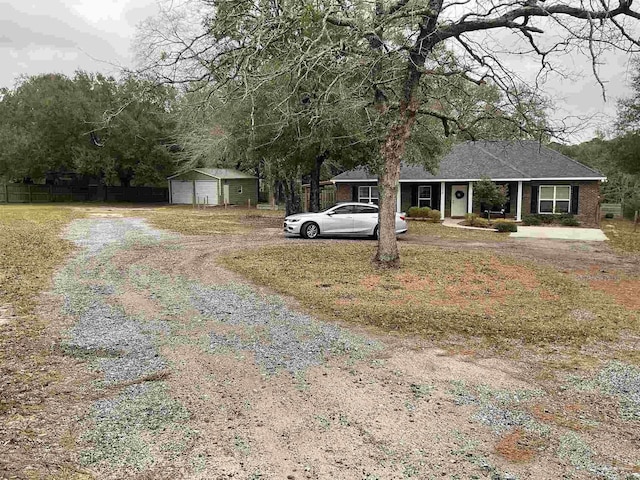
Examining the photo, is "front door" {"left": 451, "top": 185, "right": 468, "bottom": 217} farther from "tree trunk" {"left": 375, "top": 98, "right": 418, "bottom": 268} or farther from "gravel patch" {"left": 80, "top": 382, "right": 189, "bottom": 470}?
"gravel patch" {"left": 80, "top": 382, "right": 189, "bottom": 470}

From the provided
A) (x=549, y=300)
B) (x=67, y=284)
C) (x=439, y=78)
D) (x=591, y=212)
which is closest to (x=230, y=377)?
(x=67, y=284)

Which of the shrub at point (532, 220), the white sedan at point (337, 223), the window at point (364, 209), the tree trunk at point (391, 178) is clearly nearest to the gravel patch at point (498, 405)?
the tree trunk at point (391, 178)

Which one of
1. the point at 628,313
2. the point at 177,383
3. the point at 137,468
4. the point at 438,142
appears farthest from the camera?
the point at 438,142

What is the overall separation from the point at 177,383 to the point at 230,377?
51 centimetres

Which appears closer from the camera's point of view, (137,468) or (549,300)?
(137,468)

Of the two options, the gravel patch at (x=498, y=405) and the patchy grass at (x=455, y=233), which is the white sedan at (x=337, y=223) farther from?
the gravel patch at (x=498, y=405)

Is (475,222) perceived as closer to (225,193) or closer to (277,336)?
(277,336)

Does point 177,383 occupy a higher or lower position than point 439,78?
lower

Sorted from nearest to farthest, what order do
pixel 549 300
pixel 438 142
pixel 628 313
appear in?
pixel 628 313 → pixel 549 300 → pixel 438 142

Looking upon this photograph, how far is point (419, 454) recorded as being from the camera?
3.70 m

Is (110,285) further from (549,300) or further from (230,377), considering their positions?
(549,300)

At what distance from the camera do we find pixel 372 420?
4223 millimetres

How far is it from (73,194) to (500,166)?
118 feet

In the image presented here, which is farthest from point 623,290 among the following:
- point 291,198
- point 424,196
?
point 424,196
